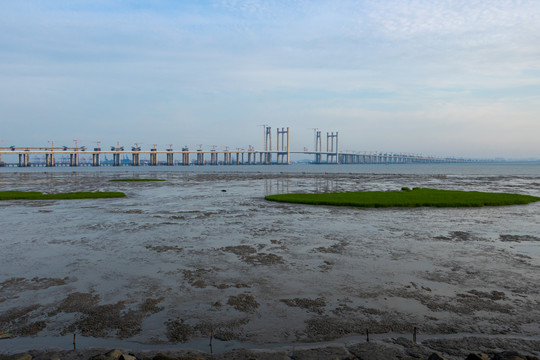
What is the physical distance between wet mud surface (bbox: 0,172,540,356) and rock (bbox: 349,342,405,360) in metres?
0.59

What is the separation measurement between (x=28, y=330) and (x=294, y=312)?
17.8 ft

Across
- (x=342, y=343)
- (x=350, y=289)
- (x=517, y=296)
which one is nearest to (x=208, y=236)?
(x=350, y=289)

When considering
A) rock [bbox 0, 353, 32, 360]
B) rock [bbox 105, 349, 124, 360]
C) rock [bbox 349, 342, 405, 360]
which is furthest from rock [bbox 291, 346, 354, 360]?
rock [bbox 0, 353, 32, 360]

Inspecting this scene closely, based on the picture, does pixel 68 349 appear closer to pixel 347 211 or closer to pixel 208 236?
pixel 208 236

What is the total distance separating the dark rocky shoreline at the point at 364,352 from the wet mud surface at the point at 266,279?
45 cm

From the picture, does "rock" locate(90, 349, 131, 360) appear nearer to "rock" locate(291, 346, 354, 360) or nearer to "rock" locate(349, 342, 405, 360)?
"rock" locate(291, 346, 354, 360)

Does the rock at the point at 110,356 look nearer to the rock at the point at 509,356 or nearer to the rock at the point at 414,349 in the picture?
the rock at the point at 414,349

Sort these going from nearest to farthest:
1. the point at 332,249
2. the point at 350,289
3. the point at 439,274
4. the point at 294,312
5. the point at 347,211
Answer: the point at 294,312
the point at 350,289
the point at 439,274
the point at 332,249
the point at 347,211

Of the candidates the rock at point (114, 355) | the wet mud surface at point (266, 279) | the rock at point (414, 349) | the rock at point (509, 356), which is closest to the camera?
the rock at point (509, 356)

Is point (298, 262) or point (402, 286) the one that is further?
point (298, 262)

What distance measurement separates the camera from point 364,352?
644cm

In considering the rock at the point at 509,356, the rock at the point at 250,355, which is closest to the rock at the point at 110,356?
the rock at the point at 250,355

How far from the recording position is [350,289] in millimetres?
9664

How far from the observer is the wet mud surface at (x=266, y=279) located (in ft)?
24.8
